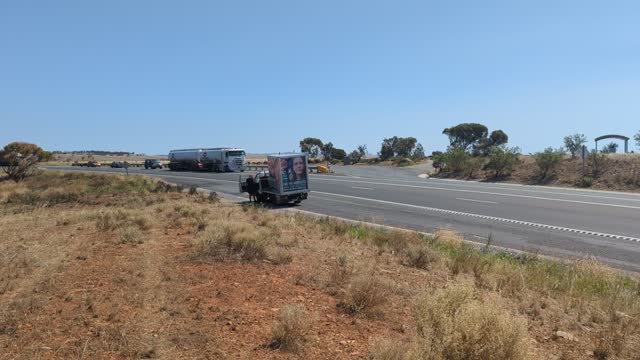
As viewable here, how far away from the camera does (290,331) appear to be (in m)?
5.71

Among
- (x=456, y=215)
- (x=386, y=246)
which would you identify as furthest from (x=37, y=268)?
(x=456, y=215)

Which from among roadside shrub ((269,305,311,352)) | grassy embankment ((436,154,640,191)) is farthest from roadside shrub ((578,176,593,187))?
roadside shrub ((269,305,311,352))

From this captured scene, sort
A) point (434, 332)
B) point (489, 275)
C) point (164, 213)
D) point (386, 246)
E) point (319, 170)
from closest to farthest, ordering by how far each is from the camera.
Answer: point (434, 332) < point (489, 275) < point (386, 246) < point (164, 213) < point (319, 170)

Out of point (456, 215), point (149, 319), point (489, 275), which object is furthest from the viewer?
point (456, 215)

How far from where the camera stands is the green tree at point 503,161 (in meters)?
51.0

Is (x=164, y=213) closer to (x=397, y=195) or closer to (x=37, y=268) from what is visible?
(x=37, y=268)

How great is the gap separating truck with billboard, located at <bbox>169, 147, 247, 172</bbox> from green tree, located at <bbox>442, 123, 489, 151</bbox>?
7084cm

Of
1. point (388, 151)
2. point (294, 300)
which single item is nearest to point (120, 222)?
point (294, 300)

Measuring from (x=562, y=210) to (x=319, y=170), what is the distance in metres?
40.2

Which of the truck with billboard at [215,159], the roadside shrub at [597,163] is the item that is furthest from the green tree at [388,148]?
the roadside shrub at [597,163]

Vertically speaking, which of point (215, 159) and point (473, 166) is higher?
point (215, 159)

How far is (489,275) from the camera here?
9.45 metres

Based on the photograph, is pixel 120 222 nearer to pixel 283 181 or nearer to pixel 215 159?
pixel 283 181

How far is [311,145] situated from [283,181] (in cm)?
10147
